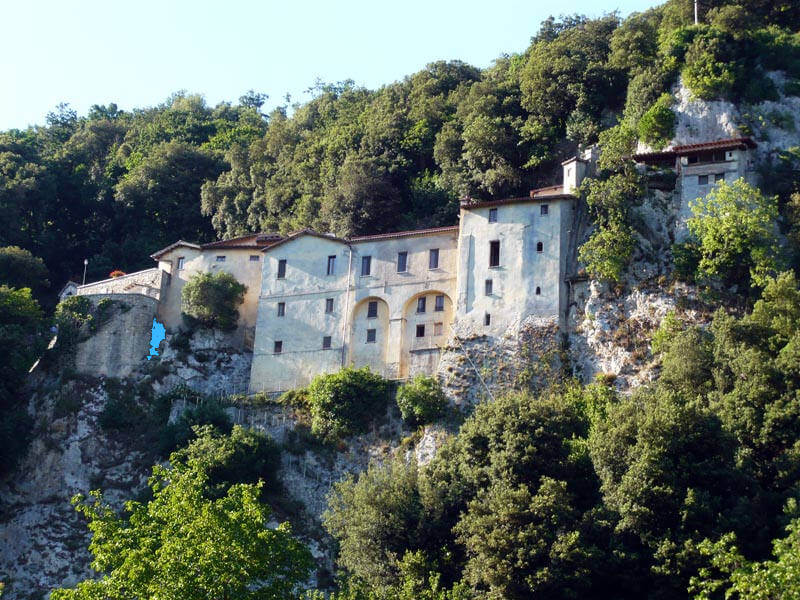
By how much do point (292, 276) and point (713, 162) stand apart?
20.7 m

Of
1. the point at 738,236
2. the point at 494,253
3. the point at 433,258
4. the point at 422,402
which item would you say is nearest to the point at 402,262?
the point at 433,258

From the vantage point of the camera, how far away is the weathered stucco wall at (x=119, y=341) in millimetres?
62344

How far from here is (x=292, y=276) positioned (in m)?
62.9

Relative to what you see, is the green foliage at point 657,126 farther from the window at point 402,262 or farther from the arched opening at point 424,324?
the window at point 402,262

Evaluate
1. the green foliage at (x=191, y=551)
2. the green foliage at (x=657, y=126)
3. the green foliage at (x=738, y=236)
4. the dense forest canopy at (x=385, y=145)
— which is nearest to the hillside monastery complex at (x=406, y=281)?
the green foliage at (x=657, y=126)

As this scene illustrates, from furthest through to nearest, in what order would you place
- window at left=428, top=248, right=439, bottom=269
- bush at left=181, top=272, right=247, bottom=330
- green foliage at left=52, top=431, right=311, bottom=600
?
bush at left=181, top=272, right=247, bottom=330 → window at left=428, top=248, right=439, bottom=269 → green foliage at left=52, top=431, right=311, bottom=600

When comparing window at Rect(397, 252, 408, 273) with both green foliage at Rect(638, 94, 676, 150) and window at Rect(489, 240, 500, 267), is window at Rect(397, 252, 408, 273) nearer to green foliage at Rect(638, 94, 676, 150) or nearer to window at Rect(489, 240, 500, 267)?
window at Rect(489, 240, 500, 267)

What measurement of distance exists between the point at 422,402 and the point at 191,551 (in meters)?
18.9

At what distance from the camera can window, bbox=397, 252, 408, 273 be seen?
199ft

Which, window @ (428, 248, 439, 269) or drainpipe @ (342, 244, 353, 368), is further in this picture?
drainpipe @ (342, 244, 353, 368)

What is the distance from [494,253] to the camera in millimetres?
57750

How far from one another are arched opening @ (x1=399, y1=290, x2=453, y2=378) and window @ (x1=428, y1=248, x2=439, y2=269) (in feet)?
4.23

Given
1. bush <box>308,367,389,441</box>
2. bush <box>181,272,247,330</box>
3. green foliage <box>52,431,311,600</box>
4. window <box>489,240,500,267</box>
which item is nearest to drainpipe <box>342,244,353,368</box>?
bush <box>308,367,389,441</box>

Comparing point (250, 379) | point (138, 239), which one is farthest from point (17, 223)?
point (250, 379)
